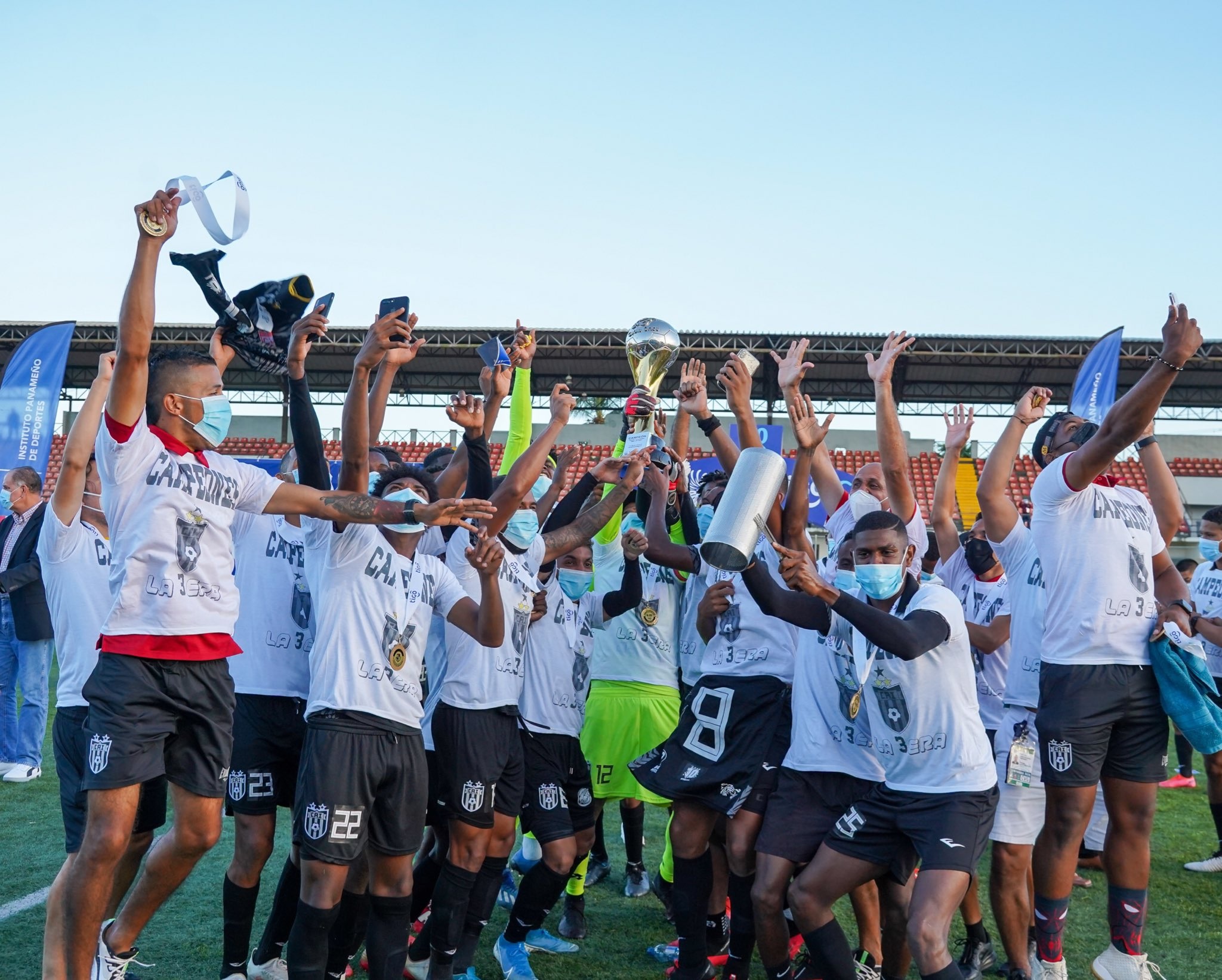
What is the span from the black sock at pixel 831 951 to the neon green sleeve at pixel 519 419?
10.1 feet

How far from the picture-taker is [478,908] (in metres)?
4.98

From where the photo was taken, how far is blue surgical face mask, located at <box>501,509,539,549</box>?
5195 millimetres

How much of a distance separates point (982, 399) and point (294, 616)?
3194cm

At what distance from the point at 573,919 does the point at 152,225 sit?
4259 mm

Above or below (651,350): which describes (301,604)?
below

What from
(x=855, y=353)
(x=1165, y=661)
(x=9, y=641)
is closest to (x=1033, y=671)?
(x=1165, y=661)

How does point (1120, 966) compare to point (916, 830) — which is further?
point (1120, 966)

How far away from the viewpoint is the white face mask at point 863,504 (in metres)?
5.75

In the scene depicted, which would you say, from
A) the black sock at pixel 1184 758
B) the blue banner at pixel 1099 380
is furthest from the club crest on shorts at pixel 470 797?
the blue banner at pixel 1099 380

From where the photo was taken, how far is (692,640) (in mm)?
5938

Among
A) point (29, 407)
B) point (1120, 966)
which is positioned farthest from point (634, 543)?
point (29, 407)

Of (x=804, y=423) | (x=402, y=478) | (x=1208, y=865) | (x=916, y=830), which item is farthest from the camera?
(x=1208, y=865)

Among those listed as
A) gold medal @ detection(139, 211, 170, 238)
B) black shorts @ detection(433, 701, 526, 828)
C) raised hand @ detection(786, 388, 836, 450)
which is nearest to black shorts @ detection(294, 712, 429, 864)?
black shorts @ detection(433, 701, 526, 828)

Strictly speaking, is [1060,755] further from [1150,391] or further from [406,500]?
[406,500]
